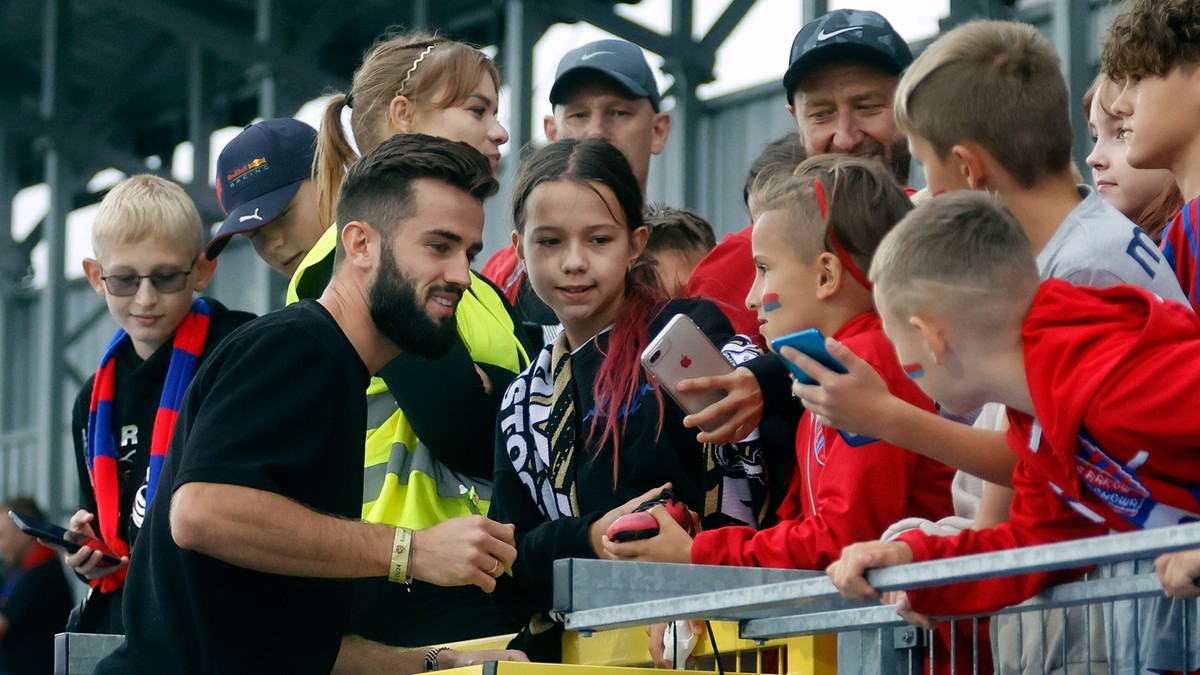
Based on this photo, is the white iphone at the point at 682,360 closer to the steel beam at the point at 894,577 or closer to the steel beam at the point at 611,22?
the steel beam at the point at 894,577

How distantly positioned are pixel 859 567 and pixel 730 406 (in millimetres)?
962

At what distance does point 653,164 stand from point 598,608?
911cm

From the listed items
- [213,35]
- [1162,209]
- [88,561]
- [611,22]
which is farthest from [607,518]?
[213,35]

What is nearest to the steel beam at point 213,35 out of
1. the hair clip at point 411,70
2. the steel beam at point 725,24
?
the steel beam at point 725,24

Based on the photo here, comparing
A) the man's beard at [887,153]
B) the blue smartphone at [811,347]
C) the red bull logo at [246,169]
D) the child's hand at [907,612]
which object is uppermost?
the red bull logo at [246,169]

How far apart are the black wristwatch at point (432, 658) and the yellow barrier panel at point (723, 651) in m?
0.04

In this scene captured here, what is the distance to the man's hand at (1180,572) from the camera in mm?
2080

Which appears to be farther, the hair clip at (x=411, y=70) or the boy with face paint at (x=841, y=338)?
the hair clip at (x=411, y=70)

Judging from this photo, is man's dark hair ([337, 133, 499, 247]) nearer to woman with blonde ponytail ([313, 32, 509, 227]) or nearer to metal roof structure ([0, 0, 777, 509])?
woman with blonde ponytail ([313, 32, 509, 227])

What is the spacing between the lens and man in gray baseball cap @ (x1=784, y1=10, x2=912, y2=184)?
4.11 m

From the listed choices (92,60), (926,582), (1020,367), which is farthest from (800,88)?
(92,60)

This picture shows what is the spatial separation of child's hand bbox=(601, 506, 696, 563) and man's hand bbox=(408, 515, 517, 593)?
0.70 ft

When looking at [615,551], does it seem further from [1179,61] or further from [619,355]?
[1179,61]

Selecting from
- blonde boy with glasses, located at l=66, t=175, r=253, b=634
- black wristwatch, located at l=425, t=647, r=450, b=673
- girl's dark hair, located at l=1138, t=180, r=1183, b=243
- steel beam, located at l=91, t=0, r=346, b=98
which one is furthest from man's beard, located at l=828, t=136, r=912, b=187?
steel beam, located at l=91, t=0, r=346, b=98
